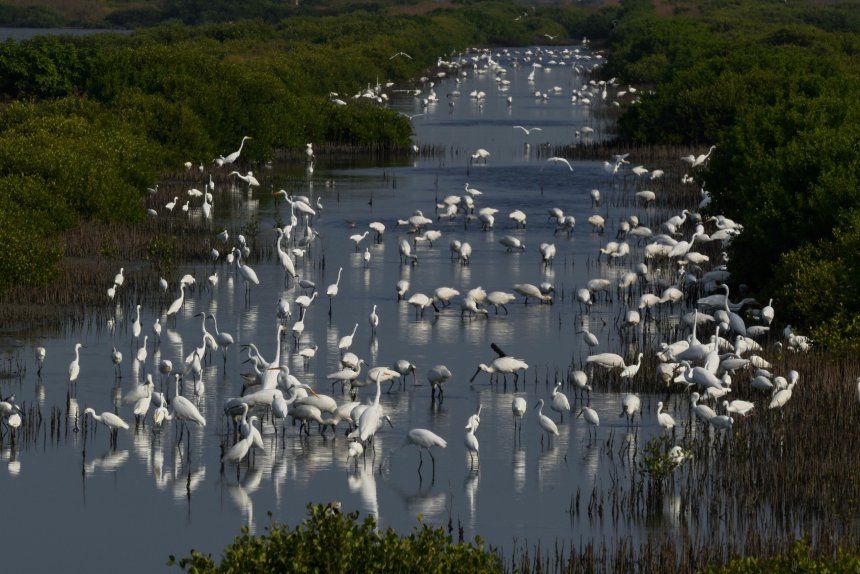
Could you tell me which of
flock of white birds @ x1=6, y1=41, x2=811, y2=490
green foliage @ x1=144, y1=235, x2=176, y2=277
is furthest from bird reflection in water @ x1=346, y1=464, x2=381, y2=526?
green foliage @ x1=144, y1=235, x2=176, y2=277

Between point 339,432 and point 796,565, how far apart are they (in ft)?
26.3

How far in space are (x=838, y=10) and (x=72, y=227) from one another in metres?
115

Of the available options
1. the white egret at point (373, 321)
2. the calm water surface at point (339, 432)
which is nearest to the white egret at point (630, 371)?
the calm water surface at point (339, 432)

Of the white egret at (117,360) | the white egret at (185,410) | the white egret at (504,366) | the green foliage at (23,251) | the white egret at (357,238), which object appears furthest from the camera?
the white egret at (357,238)

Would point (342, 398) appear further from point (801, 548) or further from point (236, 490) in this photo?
point (801, 548)

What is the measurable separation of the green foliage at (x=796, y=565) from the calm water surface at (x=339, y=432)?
3517 millimetres

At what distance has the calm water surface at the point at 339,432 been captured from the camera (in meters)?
16.0

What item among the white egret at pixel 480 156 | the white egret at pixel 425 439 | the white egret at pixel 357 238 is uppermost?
the white egret at pixel 425 439

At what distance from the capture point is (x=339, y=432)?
19094mm

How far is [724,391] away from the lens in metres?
19.1

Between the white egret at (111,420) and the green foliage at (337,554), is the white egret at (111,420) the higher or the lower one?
the lower one

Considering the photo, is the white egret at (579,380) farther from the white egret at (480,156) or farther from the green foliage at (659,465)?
the white egret at (480,156)

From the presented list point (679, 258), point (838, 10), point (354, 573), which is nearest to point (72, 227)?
point (679, 258)

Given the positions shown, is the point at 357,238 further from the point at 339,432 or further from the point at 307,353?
the point at 339,432
